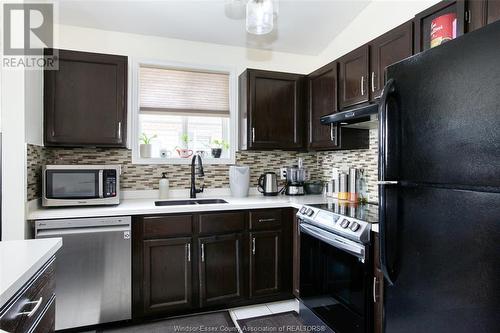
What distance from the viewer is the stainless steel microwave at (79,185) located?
7.01 feet

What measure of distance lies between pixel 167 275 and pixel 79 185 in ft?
3.23

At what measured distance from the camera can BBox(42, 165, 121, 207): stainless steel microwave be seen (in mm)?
2138

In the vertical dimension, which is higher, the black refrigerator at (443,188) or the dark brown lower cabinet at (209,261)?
the black refrigerator at (443,188)

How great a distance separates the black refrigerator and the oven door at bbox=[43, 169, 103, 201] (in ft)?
6.73

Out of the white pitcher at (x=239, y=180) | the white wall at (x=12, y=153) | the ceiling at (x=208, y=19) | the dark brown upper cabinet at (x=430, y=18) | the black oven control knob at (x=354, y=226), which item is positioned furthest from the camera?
the white pitcher at (x=239, y=180)

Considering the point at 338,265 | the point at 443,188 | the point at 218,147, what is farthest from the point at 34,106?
the point at 443,188

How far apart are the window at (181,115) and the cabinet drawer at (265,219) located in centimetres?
82

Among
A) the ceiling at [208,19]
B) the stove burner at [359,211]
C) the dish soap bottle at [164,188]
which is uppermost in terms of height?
the ceiling at [208,19]

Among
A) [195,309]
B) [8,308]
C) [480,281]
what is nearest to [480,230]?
[480,281]

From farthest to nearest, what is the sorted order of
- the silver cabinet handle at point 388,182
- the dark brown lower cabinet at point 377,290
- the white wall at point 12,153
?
the white wall at point 12,153 → the dark brown lower cabinet at point 377,290 → the silver cabinet handle at point 388,182

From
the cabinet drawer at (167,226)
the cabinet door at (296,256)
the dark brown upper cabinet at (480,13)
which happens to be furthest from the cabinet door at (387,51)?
the cabinet drawer at (167,226)

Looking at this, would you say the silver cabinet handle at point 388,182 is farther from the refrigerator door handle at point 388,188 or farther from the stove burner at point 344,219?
the stove burner at point 344,219

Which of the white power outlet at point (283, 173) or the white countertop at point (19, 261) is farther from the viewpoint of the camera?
the white power outlet at point (283, 173)

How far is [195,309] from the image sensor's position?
2361 mm
